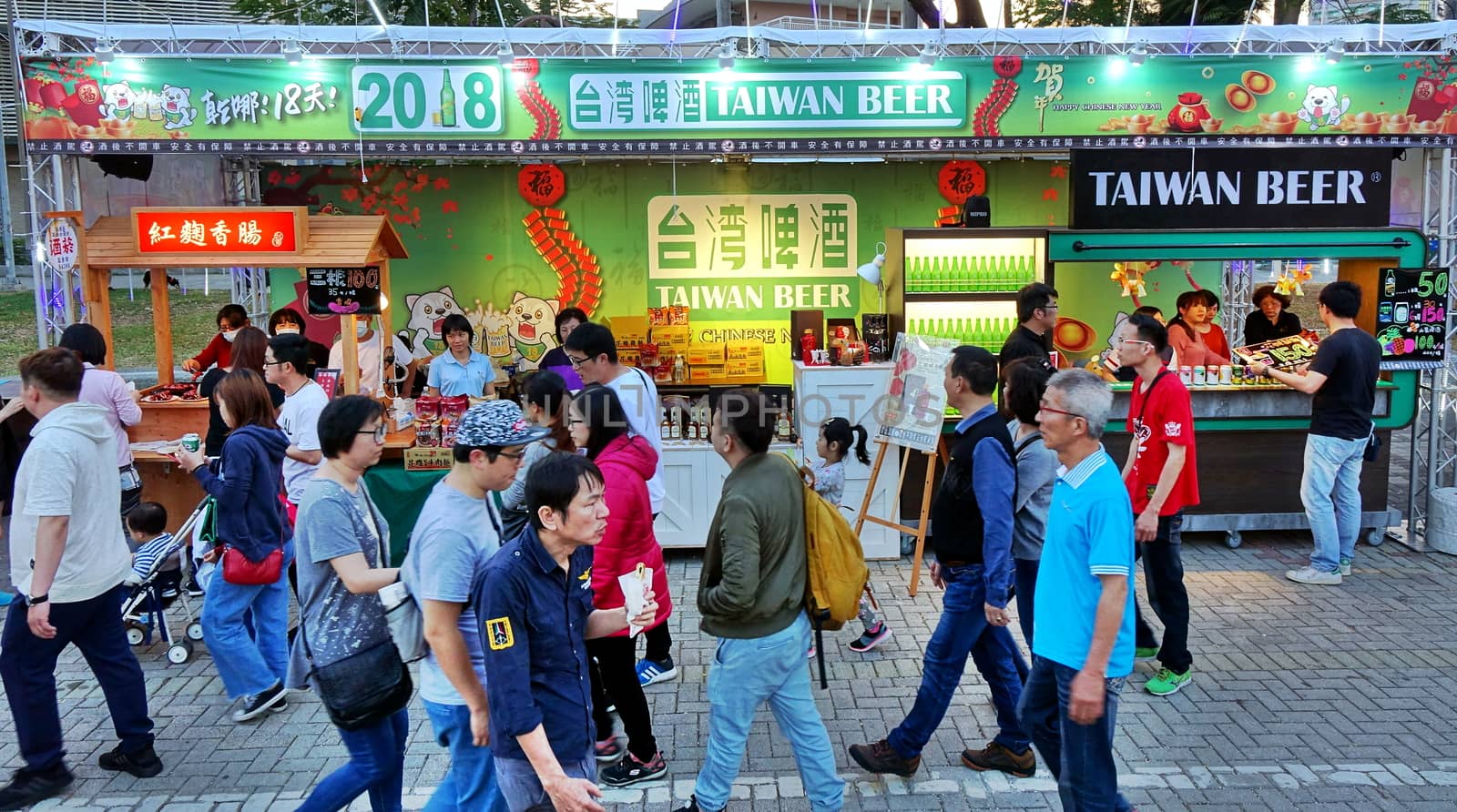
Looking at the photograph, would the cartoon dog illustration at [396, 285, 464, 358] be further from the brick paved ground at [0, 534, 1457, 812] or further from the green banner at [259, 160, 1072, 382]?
the brick paved ground at [0, 534, 1457, 812]

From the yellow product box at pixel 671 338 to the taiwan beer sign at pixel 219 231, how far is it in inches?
138

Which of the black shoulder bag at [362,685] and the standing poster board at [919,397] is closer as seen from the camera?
the black shoulder bag at [362,685]

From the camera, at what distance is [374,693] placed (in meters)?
3.63

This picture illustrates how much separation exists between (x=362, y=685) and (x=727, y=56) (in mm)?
5661

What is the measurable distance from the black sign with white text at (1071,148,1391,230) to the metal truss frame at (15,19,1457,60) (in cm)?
81

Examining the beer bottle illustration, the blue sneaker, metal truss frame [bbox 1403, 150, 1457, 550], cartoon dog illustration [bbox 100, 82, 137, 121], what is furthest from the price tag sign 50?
metal truss frame [bbox 1403, 150, 1457, 550]

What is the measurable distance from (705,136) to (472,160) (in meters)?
3.56

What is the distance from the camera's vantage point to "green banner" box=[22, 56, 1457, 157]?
26.2ft

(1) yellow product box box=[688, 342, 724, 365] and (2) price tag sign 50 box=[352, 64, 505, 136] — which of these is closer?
(2) price tag sign 50 box=[352, 64, 505, 136]

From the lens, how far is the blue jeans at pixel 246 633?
17.4 ft

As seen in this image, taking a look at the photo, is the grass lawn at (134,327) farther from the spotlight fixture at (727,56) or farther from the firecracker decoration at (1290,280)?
the firecracker decoration at (1290,280)

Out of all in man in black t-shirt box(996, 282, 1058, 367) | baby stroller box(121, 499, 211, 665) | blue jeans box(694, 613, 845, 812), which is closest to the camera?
blue jeans box(694, 613, 845, 812)

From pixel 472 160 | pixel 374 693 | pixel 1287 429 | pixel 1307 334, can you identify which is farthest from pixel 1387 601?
pixel 472 160

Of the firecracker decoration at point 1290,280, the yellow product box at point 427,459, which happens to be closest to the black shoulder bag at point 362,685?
the yellow product box at point 427,459
